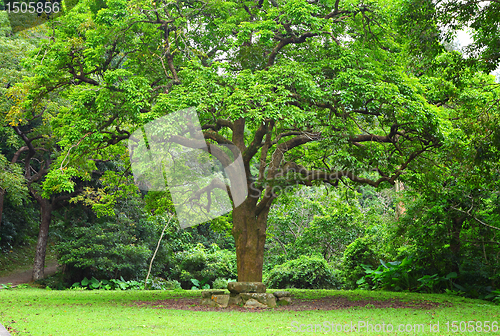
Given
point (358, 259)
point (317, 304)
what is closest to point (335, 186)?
point (317, 304)

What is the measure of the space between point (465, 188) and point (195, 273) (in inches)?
526

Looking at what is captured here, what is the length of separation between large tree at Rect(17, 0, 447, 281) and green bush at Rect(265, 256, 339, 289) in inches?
252

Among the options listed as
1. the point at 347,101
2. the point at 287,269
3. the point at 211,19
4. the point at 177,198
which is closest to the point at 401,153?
the point at 347,101

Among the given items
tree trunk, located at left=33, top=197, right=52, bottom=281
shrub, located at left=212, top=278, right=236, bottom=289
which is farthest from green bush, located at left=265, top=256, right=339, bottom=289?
tree trunk, located at left=33, top=197, right=52, bottom=281

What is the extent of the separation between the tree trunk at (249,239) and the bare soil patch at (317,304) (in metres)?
1.25

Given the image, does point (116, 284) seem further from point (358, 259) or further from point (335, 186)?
point (335, 186)

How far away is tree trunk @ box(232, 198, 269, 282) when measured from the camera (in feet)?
34.5

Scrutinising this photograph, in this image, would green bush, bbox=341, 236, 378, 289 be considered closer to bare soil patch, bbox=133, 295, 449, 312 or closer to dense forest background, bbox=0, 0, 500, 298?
dense forest background, bbox=0, 0, 500, 298

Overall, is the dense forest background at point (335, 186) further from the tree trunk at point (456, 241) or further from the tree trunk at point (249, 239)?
the tree trunk at point (249, 239)

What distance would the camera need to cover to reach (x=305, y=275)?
660 inches

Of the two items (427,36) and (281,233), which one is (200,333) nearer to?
(427,36)

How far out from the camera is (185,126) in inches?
396

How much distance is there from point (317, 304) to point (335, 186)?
3.10 metres

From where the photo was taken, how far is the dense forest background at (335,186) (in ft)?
25.1
